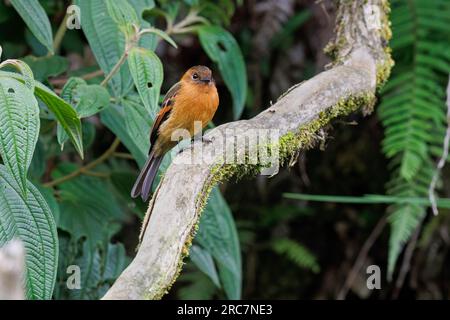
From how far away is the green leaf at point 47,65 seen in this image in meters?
2.91

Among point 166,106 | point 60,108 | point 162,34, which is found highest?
point 166,106

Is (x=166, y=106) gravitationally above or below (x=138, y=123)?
above

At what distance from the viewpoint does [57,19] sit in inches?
144

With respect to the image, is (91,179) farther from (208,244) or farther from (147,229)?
(147,229)

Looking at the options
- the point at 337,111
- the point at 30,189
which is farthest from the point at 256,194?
the point at 30,189

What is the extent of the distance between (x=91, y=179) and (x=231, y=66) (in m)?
0.85

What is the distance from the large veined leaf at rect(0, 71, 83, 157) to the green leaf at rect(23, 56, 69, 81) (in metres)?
1.11

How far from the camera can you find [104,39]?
107 inches

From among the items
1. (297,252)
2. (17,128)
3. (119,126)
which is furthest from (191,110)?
(297,252)

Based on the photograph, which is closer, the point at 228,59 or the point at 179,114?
the point at 179,114

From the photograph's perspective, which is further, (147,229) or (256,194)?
(256,194)

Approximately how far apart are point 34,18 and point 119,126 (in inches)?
21.5

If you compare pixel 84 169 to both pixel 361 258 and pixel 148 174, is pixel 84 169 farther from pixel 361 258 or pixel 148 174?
pixel 361 258

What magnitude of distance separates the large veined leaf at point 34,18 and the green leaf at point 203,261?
3.52 ft
